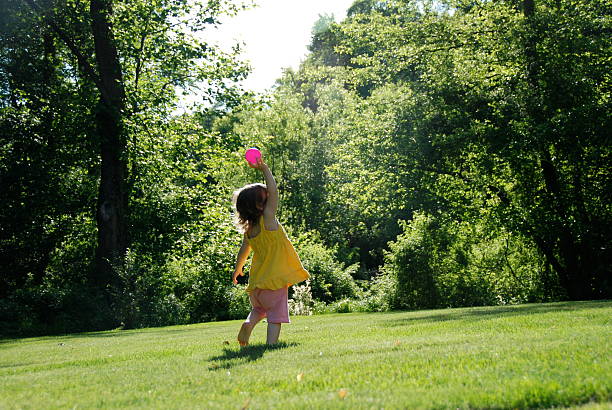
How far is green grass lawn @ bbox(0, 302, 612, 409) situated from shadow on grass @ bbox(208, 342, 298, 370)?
2cm

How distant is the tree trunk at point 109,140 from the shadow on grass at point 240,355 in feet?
41.4

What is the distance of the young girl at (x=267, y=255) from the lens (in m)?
6.72

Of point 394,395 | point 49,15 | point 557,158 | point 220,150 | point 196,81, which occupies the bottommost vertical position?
point 394,395

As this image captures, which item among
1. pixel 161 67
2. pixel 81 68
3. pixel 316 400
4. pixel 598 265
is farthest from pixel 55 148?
pixel 316 400

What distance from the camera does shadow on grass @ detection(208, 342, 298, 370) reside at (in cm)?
543

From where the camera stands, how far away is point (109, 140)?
1892cm

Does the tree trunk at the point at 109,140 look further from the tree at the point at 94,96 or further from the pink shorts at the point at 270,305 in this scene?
the pink shorts at the point at 270,305

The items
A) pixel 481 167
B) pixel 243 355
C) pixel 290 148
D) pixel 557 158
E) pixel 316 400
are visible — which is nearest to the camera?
pixel 316 400

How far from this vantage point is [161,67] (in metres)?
20.7

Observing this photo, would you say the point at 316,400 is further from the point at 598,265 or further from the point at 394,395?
the point at 598,265

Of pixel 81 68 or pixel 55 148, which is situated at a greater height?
pixel 81 68

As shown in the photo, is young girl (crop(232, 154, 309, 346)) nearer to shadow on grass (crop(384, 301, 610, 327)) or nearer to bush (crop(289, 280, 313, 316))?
shadow on grass (crop(384, 301, 610, 327))

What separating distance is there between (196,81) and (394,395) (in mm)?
19294

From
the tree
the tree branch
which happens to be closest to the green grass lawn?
the tree
